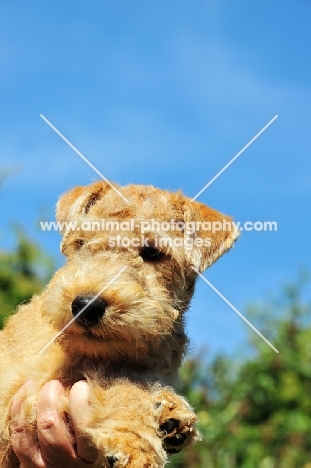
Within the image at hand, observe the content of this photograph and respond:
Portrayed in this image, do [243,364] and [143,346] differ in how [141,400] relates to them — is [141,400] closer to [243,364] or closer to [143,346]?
[143,346]

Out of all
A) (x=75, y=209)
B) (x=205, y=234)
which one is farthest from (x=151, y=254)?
(x=75, y=209)

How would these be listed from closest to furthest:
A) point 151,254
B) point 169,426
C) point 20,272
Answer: point 169,426, point 151,254, point 20,272

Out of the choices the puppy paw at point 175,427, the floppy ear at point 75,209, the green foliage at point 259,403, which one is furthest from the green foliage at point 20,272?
the puppy paw at point 175,427

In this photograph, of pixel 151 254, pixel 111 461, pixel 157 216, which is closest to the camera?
pixel 111 461

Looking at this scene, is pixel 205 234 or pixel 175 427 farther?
pixel 205 234

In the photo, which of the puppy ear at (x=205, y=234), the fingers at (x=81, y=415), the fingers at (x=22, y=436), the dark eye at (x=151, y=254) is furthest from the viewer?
the puppy ear at (x=205, y=234)

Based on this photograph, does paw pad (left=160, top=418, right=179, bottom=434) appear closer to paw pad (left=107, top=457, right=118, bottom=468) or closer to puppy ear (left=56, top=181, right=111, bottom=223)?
paw pad (left=107, top=457, right=118, bottom=468)

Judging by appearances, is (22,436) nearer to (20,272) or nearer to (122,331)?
(122,331)

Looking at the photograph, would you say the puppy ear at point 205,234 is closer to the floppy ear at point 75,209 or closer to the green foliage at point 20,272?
the floppy ear at point 75,209
